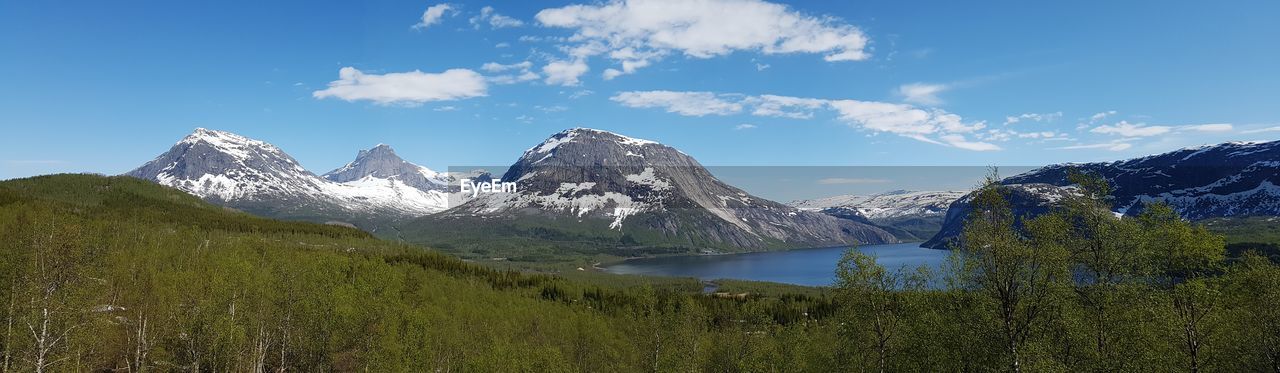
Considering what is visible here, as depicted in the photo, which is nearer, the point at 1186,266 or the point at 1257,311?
the point at 1186,266

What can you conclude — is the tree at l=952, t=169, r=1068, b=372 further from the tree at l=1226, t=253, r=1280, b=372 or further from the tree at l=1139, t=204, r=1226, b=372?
the tree at l=1226, t=253, r=1280, b=372

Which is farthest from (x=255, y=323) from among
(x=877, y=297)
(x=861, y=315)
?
(x=877, y=297)

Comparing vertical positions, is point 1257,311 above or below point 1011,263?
below

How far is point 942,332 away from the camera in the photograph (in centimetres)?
4950

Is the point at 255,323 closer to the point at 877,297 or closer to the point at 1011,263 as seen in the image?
the point at 877,297

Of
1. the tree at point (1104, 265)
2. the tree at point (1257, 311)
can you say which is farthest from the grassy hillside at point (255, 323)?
the tree at point (1257, 311)

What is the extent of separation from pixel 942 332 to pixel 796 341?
90.5 ft

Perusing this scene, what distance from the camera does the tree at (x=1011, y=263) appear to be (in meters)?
37.6

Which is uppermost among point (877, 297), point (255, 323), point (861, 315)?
point (877, 297)

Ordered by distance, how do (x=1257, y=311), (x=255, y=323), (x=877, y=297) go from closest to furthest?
(x=1257, y=311)
(x=877, y=297)
(x=255, y=323)

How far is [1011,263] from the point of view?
38.1 metres

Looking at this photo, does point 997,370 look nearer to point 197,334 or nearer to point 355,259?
point 197,334

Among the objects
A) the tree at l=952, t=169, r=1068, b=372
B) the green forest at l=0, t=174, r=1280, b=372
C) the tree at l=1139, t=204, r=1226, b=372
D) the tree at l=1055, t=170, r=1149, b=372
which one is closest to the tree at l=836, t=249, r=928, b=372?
the green forest at l=0, t=174, r=1280, b=372

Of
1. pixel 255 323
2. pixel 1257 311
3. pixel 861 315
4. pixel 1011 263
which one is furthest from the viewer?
pixel 255 323
